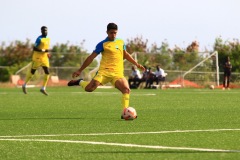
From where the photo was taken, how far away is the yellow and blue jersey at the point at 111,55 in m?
16.5

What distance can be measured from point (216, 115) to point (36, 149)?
7.69 metres

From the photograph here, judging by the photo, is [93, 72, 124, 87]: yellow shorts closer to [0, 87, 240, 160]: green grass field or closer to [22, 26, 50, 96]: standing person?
[0, 87, 240, 160]: green grass field

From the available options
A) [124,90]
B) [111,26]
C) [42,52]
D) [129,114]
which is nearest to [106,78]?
[124,90]

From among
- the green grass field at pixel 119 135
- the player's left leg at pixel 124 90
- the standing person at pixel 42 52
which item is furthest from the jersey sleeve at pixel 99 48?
the standing person at pixel 42 52

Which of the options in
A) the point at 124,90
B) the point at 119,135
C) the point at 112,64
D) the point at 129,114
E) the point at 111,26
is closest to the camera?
the point at 119,135

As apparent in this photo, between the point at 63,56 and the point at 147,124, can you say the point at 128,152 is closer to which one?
the point at 147,124

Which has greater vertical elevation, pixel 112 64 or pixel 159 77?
pixel 112 64

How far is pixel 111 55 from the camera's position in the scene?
1669cm

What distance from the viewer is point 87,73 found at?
5384 centimetres

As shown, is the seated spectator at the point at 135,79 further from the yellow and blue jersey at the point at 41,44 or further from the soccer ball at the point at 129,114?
the soccer ball at the point at 129,114

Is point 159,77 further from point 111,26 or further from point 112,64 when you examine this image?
point 111,26

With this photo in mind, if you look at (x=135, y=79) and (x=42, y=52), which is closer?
(x=42, y=52)

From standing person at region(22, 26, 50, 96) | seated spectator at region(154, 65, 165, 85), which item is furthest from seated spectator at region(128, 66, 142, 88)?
standing person at region(22, 26, 50, 96)

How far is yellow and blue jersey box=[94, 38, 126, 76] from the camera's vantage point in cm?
1653
